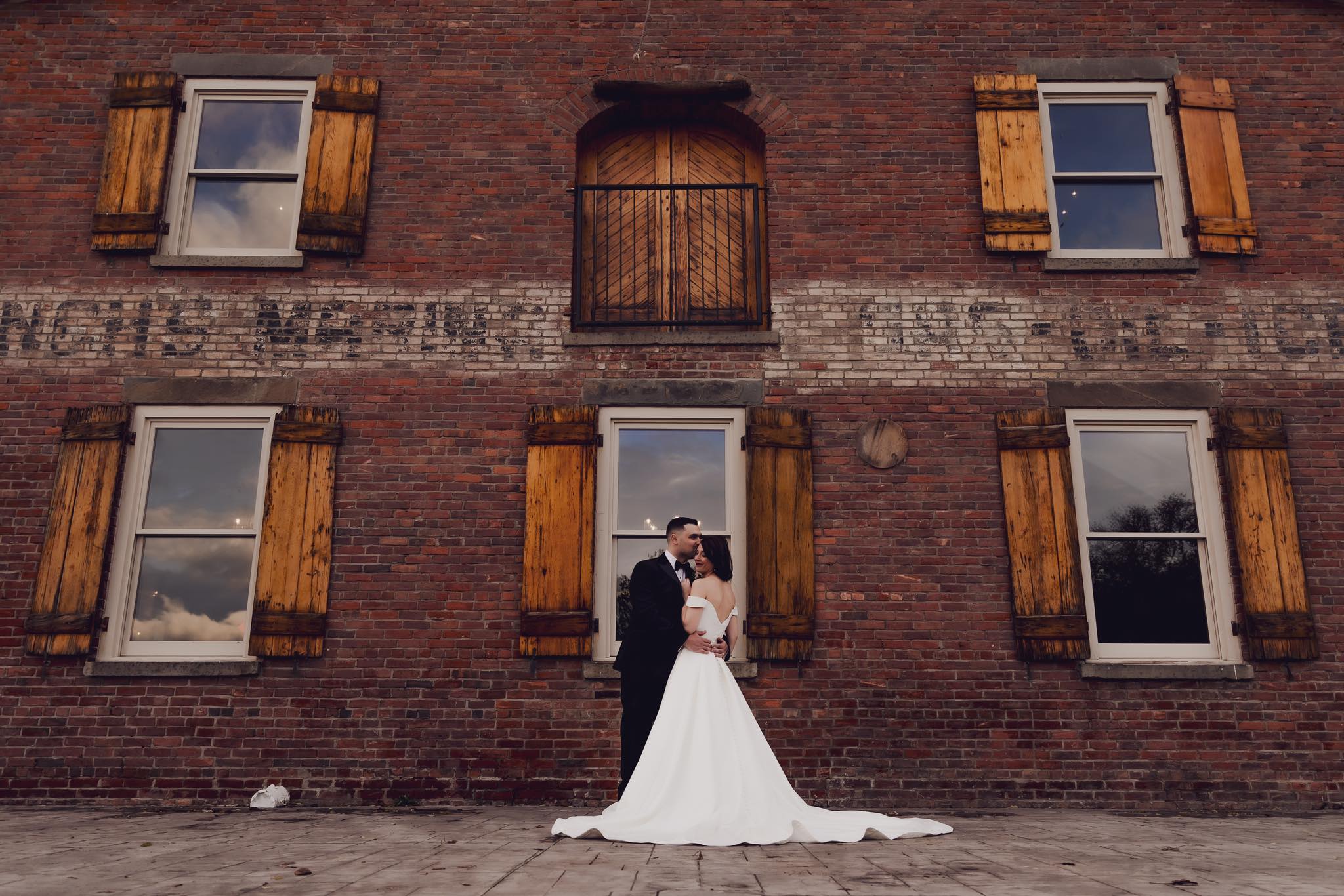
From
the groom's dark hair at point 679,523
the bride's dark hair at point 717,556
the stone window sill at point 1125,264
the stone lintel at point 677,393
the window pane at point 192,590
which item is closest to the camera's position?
the bride's dark hair at point 717,556

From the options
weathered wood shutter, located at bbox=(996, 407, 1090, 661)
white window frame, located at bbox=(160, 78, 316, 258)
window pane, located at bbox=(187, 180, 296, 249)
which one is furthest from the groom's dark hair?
window pane, located at bbox=(187, 180, 296, 249)

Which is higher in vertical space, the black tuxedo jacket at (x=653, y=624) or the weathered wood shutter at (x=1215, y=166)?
the weathered wood shutter at (x=1215, y=166)

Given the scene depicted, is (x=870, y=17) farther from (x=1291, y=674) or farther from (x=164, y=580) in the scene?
(x=164, y=580)

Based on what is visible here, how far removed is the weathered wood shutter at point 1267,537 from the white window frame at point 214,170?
7.58 metres

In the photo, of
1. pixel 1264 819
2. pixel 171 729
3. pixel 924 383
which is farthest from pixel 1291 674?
pixel 171 729

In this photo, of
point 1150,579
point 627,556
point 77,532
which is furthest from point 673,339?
point 77,532

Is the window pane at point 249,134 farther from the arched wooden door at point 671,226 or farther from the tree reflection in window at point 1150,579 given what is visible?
the tree reflection in window at point 1150,579

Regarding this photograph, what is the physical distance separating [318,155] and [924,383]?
5.24 m

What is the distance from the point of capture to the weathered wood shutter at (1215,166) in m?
7.35

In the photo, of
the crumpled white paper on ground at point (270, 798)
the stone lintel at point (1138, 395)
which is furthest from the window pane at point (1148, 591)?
the crumpled white paper on ground at point (270, 798)

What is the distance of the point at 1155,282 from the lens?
290 inches

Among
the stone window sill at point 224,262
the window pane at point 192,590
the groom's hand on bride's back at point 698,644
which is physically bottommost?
the groom's hand on bride's back at point 698,644

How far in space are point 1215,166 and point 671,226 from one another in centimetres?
449

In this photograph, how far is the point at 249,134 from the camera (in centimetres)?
788
